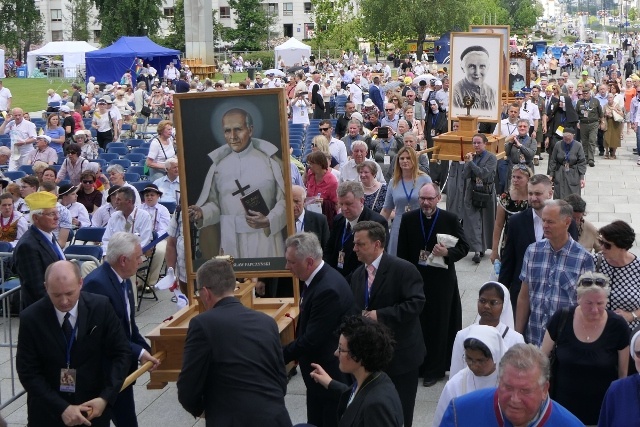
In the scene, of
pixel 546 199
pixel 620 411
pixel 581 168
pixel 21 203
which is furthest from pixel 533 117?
pixel 620 411

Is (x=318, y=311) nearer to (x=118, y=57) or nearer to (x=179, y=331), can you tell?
(x=179, y=331)

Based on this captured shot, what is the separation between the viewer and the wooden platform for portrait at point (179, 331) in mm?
6617

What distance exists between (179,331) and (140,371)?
0.50 metres

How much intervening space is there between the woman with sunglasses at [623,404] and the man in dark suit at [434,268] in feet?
9.90

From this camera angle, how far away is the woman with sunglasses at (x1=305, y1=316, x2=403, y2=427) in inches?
189

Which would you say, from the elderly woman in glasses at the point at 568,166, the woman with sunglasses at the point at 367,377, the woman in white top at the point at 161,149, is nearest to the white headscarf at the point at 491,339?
the woman with sunglasses at the point at 367,377

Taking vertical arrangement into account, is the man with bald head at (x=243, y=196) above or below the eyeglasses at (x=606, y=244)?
above

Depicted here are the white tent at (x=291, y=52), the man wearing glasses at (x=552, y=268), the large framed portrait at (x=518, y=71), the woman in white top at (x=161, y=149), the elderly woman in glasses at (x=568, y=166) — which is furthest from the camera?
the white tent at (x=291, y=52)

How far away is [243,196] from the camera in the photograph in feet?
24.5

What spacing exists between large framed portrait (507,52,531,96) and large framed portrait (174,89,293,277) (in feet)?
68.5

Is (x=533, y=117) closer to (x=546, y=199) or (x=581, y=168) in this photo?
(x=581, y=168)

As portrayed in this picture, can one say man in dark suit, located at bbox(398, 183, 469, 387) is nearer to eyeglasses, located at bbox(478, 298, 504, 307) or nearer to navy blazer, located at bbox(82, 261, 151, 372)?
eyeglasses, located at bbox(478, 298, 504, 307)

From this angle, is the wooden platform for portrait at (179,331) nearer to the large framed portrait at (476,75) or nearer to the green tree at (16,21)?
the large framed portrait at (476,75)

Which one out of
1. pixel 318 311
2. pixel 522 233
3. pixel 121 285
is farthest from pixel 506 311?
pixel 121 285
